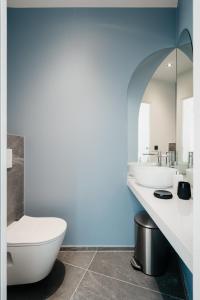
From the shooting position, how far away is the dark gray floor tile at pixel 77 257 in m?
1.79

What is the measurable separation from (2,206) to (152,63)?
2093mm

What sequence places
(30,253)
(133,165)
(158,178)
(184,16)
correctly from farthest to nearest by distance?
(133,165) → (184,16) → (158,178) → (30,253)

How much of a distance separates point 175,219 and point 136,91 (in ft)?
4.98

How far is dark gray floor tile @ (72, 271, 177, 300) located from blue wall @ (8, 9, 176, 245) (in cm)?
51

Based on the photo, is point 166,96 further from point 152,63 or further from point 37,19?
point 37,19

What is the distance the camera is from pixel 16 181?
1.89 meters

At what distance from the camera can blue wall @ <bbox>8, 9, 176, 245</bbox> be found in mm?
2018

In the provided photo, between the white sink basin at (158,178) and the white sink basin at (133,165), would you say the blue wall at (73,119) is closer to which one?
the white sink basin at (133,165)

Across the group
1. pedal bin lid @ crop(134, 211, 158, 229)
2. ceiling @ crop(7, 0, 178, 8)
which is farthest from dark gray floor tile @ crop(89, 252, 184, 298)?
ceiling @ crop(7, 0, 178, 8)

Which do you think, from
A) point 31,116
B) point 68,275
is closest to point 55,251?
point 68,275

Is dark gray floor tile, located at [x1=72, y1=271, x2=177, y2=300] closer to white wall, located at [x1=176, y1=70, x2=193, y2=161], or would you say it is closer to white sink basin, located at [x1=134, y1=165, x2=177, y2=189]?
white sink basin, located at [x1=134, y1=165, x2=177, y2=189]

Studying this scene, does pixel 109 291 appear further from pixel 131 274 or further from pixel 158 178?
pixel 158 178

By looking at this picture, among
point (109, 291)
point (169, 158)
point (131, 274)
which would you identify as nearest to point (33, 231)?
point (109, 291)

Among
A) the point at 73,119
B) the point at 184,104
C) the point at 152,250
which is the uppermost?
the point at 184,104
